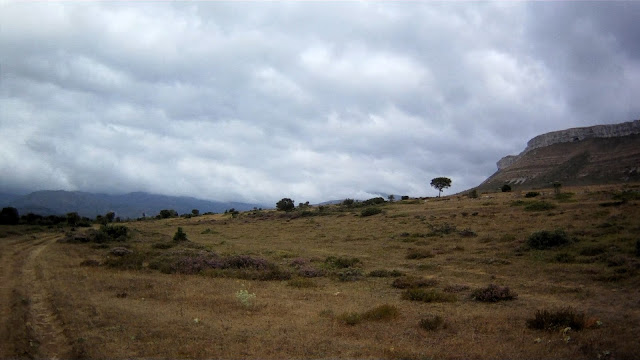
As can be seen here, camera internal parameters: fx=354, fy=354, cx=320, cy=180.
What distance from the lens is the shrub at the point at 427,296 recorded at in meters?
13.1

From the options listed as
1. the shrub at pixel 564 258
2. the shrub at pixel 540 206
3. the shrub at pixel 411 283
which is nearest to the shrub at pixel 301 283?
the shrub at pixel 411 283

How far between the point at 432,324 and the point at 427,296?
11.2 ft

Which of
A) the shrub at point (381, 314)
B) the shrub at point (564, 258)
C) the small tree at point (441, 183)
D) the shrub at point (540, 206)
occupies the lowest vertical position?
the shrub at point (381, 314)

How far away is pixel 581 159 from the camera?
112m

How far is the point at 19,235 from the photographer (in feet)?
125

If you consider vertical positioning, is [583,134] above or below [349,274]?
above

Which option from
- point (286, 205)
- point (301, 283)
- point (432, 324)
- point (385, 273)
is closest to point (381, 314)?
point (432, 324)

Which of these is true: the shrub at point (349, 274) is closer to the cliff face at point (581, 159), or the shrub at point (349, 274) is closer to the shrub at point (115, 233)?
the shrub at point (115, 233)

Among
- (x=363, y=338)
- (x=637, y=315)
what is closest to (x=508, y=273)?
(x=637, y=315)

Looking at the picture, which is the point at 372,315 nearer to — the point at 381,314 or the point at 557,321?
the point at 381,314

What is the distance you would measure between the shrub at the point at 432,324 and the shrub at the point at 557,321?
2.26 metres

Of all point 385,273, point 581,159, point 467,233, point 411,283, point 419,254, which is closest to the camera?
point 411,283

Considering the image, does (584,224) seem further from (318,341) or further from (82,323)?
(82,323)

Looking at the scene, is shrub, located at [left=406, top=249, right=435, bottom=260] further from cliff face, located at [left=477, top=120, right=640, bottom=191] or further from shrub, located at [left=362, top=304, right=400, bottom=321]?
cliff face, located at [left=477, top=120, right=640, bottom=191]
